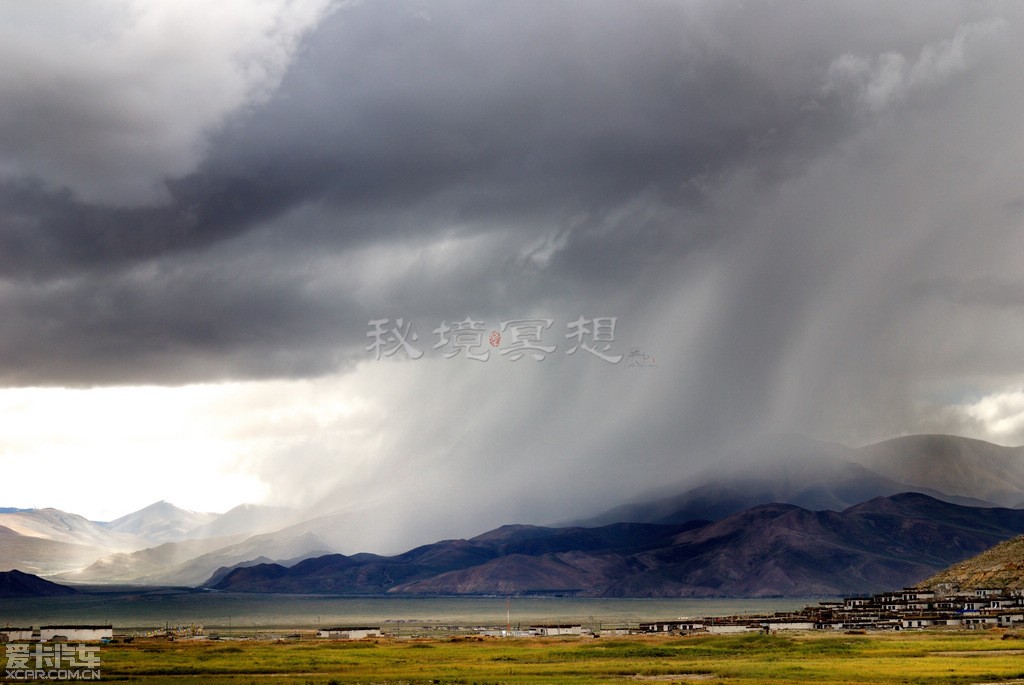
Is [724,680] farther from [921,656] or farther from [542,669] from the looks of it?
[921,656]

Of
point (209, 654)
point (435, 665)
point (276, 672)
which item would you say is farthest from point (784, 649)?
point (209, 654)

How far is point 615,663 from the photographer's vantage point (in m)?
163

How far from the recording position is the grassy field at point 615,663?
458ft

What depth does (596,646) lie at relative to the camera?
19462 centimetres

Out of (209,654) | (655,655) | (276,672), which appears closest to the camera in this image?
(276,672)

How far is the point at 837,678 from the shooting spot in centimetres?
13625

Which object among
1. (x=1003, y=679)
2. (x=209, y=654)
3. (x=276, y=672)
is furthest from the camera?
(x=209, y=654)

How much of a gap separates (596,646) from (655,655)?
70.3 feet

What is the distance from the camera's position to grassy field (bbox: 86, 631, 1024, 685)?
458ft

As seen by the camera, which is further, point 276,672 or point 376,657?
point 376,657

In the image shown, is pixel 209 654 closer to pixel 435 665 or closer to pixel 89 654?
pixel 89 654

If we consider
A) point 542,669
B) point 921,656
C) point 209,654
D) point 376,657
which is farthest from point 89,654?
point 921,656

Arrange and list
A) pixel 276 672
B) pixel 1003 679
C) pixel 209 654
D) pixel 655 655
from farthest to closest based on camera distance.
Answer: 1. pixel 209 654
2. pixel 655 655
3. pixel 276 672
4. pixel 1003 679

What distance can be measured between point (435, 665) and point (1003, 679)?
247 feet
